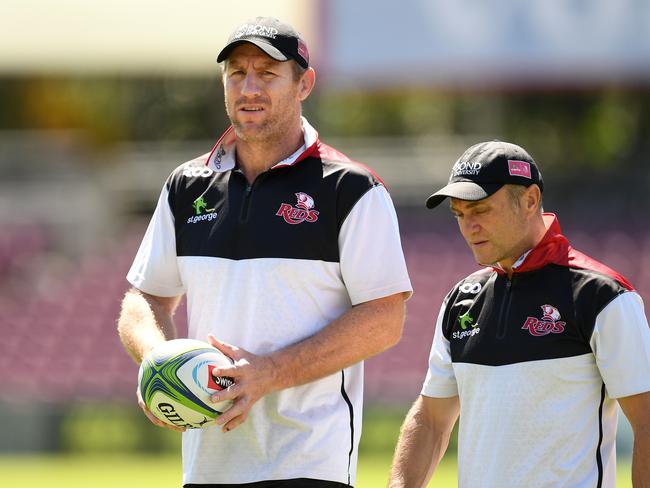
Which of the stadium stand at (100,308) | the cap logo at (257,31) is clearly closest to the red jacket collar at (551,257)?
the cap logo at (257,31)

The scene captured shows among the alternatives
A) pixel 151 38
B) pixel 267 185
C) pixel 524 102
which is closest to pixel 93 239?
pixel 151 38

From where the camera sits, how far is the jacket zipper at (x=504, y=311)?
3.75 meters

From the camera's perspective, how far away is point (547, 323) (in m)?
3.66

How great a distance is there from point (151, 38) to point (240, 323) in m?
12.0

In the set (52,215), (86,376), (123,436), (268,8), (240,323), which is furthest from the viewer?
(52,215)

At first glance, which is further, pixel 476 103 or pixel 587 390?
pixel 476 103

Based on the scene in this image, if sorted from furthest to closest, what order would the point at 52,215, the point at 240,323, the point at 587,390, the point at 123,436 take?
1. the point at 52,215
2. the point at 123,436
3. the point at 240,323
4. the point at 587,390

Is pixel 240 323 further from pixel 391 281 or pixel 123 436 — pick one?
pixel 123 436

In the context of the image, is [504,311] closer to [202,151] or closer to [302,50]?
[302,50]

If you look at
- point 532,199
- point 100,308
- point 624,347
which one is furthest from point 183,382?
point 100,308

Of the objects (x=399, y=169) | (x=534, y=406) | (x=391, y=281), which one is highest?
(x=391, y=281)

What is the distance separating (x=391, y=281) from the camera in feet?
13.2

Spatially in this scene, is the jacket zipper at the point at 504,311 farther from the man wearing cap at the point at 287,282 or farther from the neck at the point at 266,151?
the neck at the point at 266,151

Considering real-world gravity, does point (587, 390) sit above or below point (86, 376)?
above
